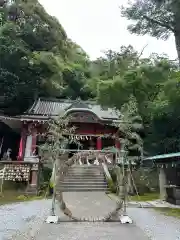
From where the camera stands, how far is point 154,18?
14.2 m

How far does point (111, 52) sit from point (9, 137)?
11704 millimetres

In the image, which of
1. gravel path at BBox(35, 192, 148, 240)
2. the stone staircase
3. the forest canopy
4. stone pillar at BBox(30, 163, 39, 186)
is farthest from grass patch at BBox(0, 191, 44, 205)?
the forest canopy

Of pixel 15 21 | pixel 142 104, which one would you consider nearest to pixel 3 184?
pixel 142 104

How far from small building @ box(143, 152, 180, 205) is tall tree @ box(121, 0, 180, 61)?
268 inches

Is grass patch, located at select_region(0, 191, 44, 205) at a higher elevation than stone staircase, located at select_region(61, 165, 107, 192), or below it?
below

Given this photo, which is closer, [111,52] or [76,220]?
[76,220]

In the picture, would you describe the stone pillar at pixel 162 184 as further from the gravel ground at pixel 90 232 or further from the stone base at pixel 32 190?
the stone base at pixel 32 190

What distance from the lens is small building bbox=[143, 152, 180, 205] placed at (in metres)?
9.20

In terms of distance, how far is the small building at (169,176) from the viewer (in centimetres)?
920

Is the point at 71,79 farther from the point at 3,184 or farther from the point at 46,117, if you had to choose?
the point at 3,184

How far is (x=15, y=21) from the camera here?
20.5 m

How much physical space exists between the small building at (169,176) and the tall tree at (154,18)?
22.3 feet

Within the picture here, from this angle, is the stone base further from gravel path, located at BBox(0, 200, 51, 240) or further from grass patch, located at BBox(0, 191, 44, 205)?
gravel path, located at BBox(0, 200, 51, 240)

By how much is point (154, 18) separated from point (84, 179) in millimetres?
10902
